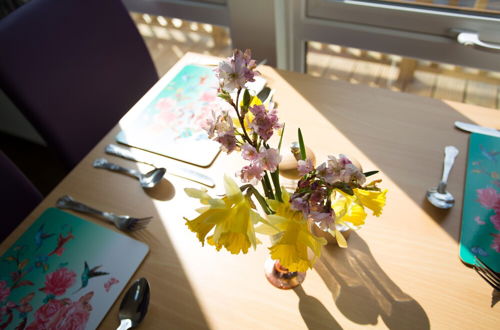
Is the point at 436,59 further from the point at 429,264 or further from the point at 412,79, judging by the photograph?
the point at 429,264

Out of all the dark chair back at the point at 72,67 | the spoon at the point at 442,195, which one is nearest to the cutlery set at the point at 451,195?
the spoon at the point at 442,195

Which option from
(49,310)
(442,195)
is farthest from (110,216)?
(442,195)

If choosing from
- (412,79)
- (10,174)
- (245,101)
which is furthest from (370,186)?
(412,79)

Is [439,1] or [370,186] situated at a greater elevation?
[439,1]

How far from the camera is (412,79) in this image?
1.52m

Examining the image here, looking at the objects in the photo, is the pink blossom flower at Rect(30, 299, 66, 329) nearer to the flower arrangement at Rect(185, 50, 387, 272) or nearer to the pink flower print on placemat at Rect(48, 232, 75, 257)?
the pink flower print on placemat at Rect(48, 232, 75, 257)

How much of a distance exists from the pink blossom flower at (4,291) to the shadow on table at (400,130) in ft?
2.30


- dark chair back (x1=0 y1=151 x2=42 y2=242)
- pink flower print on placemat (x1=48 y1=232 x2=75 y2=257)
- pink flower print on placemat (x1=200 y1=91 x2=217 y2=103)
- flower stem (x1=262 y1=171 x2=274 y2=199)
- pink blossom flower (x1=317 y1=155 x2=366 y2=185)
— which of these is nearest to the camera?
pink blossom flower (x1=317 y1=155 x2=366 y2=185)

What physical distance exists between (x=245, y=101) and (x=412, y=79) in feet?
4.01

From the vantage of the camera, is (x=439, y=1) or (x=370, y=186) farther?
(x=439, y=1)

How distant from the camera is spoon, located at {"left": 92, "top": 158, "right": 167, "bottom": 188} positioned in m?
0.89

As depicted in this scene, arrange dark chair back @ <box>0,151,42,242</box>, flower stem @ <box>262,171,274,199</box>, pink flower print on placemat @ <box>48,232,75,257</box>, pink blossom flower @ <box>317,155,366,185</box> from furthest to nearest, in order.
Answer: dark chair back @ <box>0,151,42,242</box>, pink flower print on placemat @ <box>48,232,75,257</box>, flower stem @ <box>262,171,274,199</box>, pink blossom flower @ <box>317,155,366,185</box>

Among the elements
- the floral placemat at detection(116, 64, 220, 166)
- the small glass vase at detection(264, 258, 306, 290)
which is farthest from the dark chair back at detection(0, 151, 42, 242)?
the small glass vase at detection(264, 258, 306, 290)

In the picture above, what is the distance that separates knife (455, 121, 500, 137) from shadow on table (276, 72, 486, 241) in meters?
0.01
